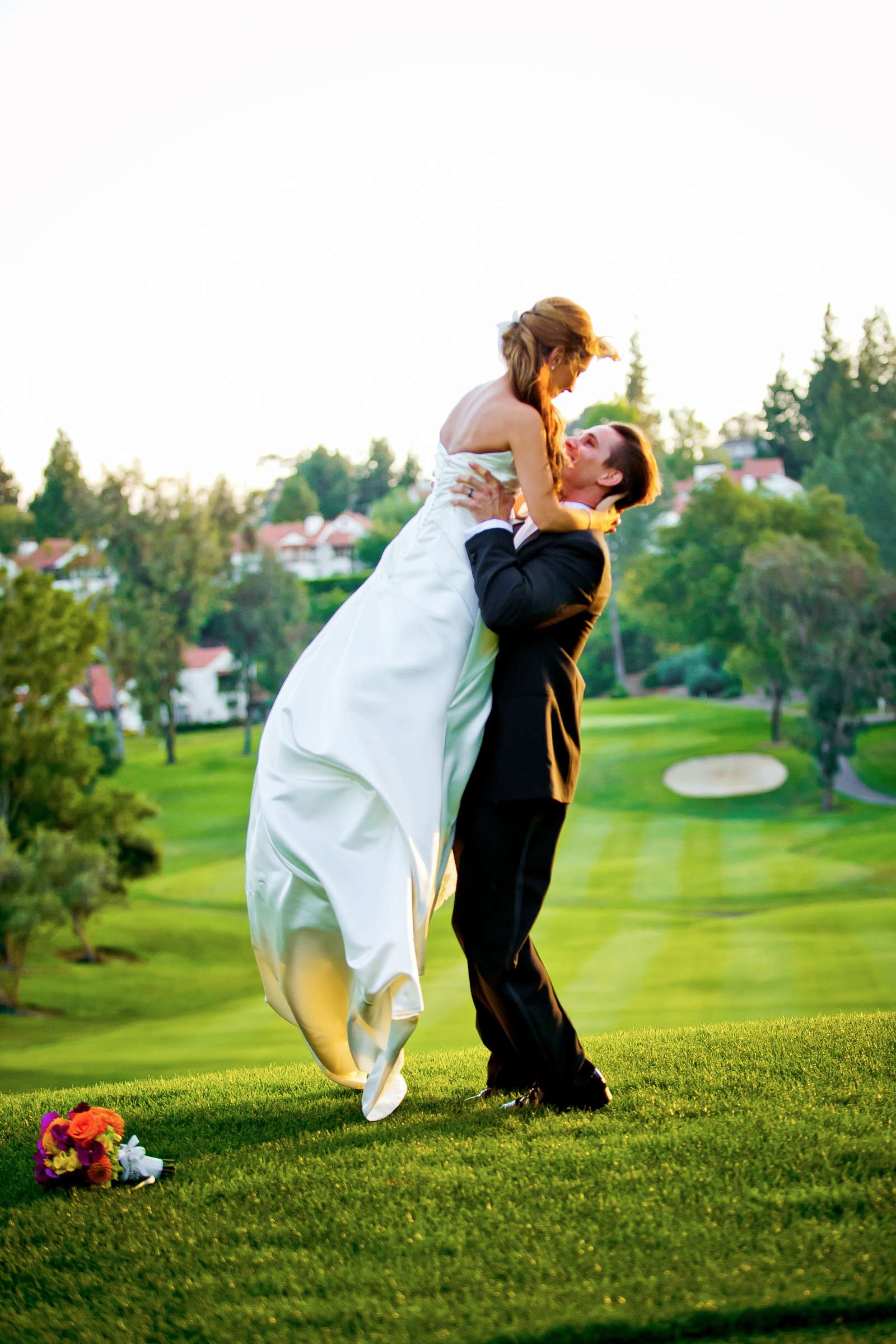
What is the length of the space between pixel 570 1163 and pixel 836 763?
30.2 m

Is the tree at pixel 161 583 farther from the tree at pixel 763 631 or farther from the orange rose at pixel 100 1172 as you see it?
the orange rose at pixel 100 1172

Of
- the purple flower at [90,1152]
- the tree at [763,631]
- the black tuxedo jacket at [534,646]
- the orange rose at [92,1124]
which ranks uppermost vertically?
the black tuxedo jacket at [534,646]

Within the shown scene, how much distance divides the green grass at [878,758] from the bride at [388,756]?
101ft

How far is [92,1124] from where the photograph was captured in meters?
3.57

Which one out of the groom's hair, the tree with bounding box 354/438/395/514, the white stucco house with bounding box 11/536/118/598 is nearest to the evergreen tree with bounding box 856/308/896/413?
the white stucco house with bounding box 11/536/118/598

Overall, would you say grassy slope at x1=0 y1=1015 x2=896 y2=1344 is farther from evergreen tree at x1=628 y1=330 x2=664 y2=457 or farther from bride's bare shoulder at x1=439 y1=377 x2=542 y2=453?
evergreen tree at x1=628 y1=330 x2=664 y2=457

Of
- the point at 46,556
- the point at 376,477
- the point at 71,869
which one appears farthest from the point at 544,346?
the point at 376,477

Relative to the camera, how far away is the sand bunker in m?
34.2

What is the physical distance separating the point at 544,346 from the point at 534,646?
99cm

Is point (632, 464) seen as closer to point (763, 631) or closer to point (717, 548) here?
point (763, 631)

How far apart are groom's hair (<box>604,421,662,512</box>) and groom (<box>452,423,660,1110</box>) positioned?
223 millimetres

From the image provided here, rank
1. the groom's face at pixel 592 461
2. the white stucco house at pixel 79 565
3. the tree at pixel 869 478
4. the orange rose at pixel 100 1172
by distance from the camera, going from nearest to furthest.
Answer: the orange rose at pixel 100 1172 < the groom's face at pixel 592 461 < the tree at pixel 869 478 < the white stucco house at pixel 79 565

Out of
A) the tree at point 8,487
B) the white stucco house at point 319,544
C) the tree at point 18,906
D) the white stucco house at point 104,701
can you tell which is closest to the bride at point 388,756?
the tree at point 18,906

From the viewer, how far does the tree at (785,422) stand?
75.2 meters
